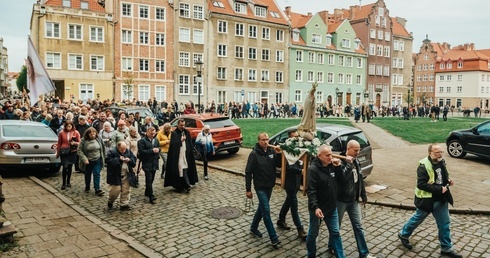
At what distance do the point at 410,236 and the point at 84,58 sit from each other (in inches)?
1629

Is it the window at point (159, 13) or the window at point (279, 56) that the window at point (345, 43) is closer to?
the window at point (279, 56)

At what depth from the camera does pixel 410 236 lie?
719cm

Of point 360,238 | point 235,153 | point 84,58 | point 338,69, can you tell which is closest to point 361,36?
point 338,69

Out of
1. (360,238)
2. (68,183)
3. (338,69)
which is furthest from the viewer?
(338,69)

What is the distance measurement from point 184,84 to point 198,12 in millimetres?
8963

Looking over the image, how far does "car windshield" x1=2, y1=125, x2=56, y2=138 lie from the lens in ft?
38.8

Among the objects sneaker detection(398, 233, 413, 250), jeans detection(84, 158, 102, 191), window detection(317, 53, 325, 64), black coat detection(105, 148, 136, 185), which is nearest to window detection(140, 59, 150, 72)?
window detection(317, 53, 325, 64)

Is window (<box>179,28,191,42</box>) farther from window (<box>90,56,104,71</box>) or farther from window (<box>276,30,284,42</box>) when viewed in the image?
window (<box>276,30,284,42</box>)

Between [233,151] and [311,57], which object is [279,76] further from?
[233,151]

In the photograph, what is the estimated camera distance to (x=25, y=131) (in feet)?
39.8

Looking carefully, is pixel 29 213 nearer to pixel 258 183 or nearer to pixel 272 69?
pixel 258 183

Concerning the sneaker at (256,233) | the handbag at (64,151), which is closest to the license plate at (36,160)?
the handbag at (64,151)

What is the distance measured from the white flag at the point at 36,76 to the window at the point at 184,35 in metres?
33.5

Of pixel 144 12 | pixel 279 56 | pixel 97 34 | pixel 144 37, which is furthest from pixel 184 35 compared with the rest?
pixel 279 56
